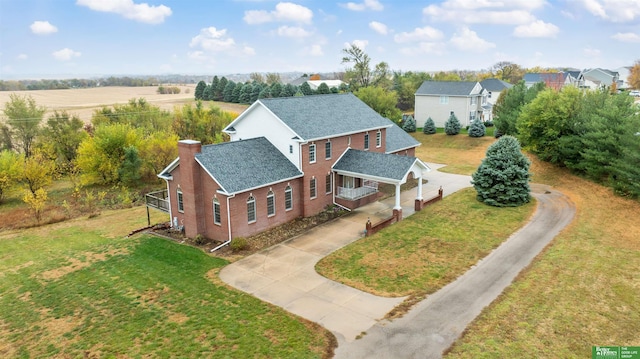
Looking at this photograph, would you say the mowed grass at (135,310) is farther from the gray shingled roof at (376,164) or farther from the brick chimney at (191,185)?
the gray shingled roof at (376,164)

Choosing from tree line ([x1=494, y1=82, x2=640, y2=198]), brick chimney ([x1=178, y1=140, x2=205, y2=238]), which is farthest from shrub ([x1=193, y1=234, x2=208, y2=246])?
tree line ([x1=494, y1=82, x2=640, y2=198])

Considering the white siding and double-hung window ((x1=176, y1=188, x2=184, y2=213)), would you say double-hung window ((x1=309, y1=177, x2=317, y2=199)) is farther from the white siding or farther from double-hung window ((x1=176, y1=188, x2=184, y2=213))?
double-hung window ((x1=176, y1=188, x2=184, y2=213))

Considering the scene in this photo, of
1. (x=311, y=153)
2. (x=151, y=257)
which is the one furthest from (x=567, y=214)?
(x=151, y=257)

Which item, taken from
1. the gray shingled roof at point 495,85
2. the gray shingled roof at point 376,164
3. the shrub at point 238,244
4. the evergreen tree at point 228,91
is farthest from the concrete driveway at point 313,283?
the evergreen tree at point 228,91

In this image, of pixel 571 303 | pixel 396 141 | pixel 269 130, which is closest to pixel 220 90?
pixel 396 141

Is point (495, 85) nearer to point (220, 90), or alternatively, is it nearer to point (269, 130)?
point (269, 130)
